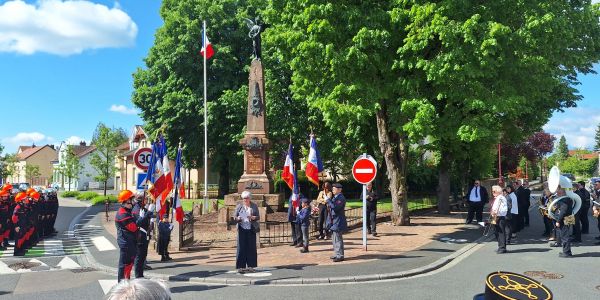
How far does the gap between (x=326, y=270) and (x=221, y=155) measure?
23629 mm

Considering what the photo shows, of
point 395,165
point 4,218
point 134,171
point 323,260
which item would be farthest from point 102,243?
point 134,171

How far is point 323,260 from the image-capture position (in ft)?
36.5

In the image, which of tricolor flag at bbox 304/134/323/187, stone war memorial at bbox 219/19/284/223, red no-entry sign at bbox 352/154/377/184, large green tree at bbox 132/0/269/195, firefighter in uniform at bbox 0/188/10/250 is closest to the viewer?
red no-entry sign at bbox 352/154/377/184

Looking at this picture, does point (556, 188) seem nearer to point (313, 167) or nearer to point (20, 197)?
point (313, 167)

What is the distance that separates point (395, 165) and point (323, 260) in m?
7.48

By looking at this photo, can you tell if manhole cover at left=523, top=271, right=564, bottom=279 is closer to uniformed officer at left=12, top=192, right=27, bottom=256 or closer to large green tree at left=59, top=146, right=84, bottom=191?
uniformed officer at left=12, top=192, right=27, bottom=256

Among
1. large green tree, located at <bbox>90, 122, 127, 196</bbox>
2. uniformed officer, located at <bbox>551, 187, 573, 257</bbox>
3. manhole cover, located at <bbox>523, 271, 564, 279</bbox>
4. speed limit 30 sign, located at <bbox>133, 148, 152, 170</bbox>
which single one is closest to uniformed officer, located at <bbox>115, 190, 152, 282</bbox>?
speed limit 30 sign, located at <bbox>133, 148, 152, 170</bbox>

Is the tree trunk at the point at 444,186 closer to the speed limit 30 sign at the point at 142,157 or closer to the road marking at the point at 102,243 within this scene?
the speed limit 30 sign at the point at 142,157

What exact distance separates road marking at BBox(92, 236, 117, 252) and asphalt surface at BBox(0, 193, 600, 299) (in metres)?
3.09

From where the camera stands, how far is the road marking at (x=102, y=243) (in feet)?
44.9

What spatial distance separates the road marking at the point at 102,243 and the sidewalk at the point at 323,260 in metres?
0.22

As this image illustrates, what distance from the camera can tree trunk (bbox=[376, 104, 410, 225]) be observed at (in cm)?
1736

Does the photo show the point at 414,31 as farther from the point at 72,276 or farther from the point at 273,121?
the point at 273,121

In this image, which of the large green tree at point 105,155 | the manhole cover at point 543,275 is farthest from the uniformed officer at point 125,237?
the large green tree at point 105,155
